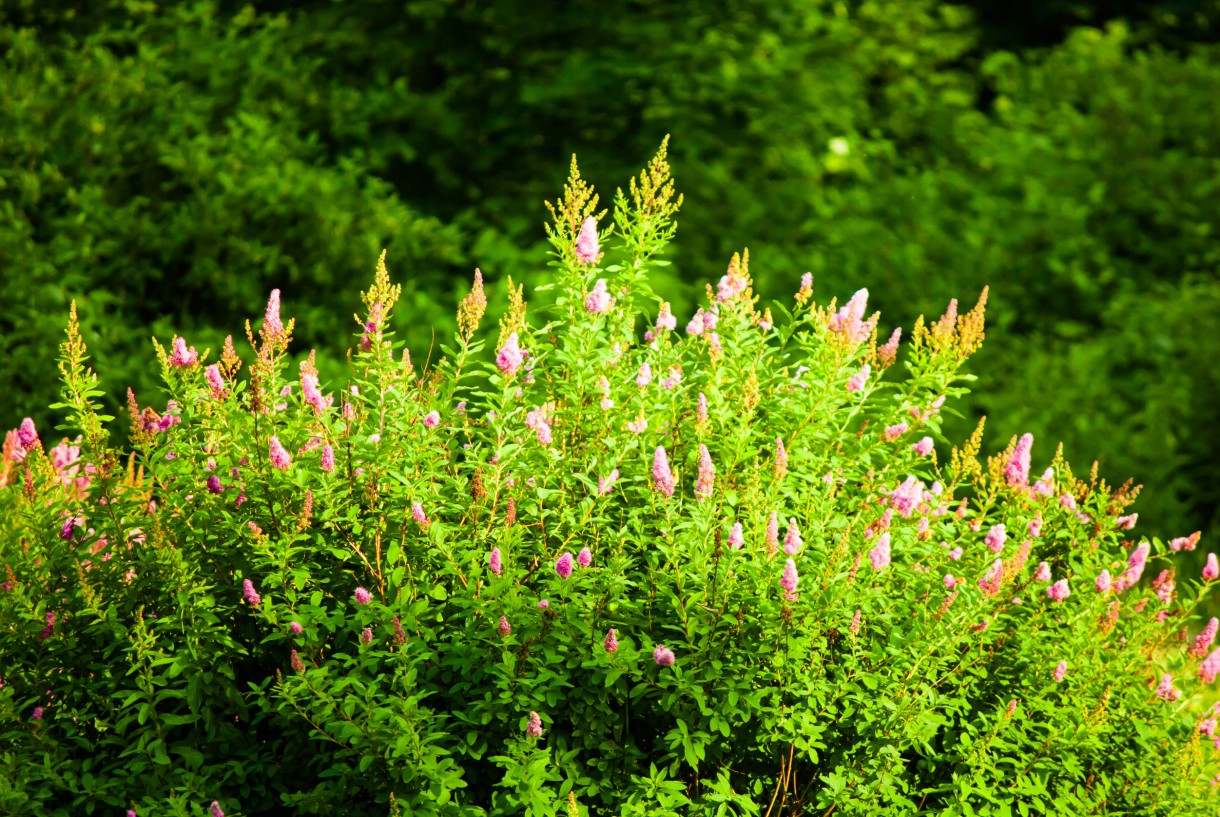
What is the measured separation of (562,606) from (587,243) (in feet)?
2.87

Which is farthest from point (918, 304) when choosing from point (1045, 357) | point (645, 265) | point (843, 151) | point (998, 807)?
point (998, 807)

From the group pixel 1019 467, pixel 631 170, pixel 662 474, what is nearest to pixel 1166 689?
pixel 1019 467

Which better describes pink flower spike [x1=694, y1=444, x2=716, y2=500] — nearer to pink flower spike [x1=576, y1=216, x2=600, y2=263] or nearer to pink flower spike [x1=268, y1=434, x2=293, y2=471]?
pink flower spike [x1=576, y1=216, x2=600, y2=263]

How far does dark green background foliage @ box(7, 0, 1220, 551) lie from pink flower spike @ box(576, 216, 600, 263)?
248 cm

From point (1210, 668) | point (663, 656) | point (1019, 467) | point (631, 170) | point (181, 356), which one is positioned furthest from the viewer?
point (631, 170)

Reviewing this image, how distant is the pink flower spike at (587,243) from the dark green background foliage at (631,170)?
248cm

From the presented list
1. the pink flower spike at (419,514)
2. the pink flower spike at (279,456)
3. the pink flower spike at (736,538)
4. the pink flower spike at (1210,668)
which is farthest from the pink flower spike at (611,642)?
the pink flower spike at (1210,668)

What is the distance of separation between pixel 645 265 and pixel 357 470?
0.95m

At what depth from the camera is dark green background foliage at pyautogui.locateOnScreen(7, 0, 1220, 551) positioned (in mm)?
5973

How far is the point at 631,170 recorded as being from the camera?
297 inches

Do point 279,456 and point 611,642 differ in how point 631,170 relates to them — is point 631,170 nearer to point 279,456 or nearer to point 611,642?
point 279,456

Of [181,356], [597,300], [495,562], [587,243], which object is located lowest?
[495,562]

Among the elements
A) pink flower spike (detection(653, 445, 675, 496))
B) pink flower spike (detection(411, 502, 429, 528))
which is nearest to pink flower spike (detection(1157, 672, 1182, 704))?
pink flower spike (detection(653, 445, 675, 496))

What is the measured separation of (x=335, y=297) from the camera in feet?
19.8
